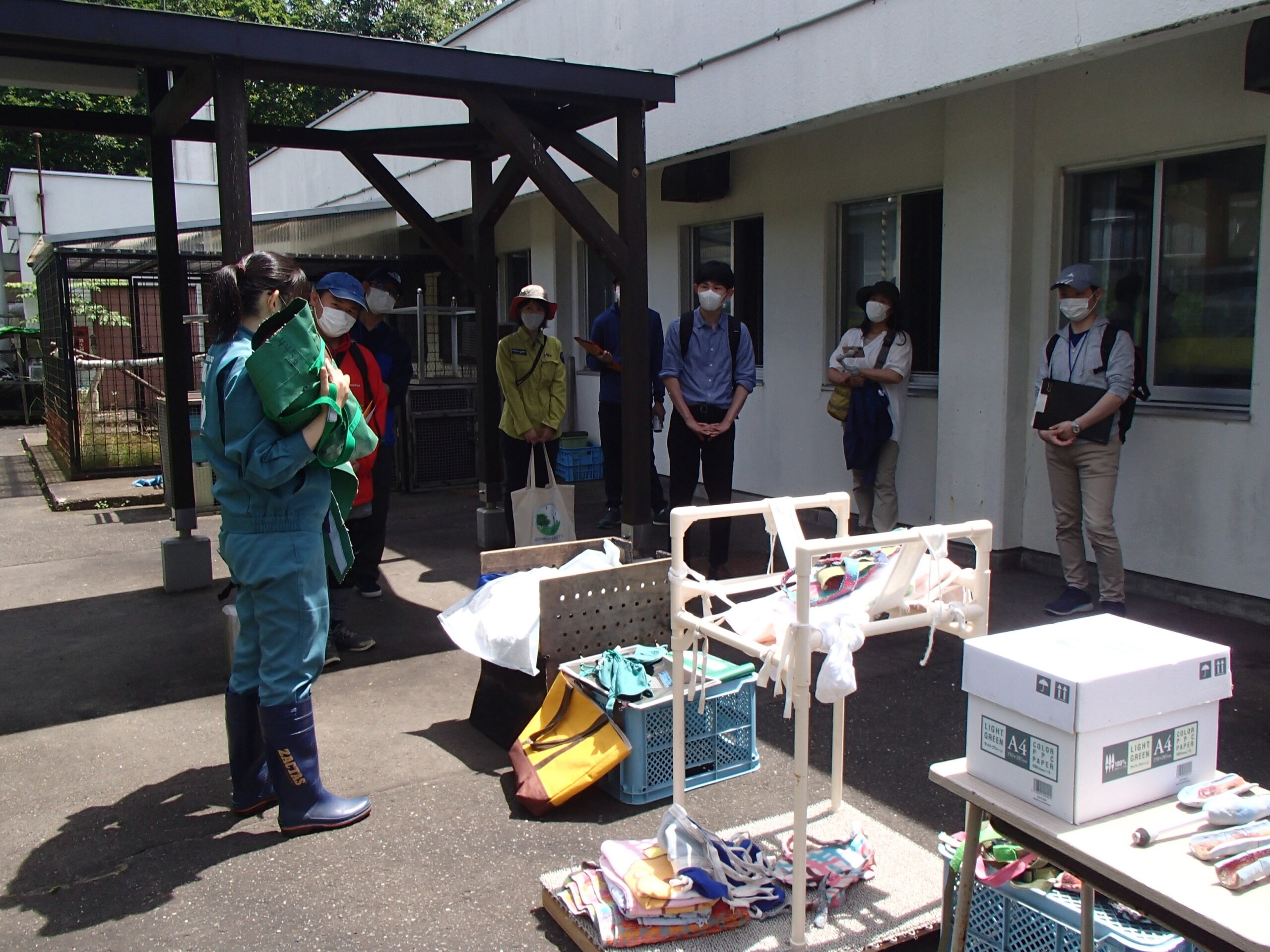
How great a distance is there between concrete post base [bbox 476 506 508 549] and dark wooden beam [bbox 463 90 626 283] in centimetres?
255

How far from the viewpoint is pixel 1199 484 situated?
5.66 m

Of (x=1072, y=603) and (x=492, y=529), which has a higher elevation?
(x=492, y=529)

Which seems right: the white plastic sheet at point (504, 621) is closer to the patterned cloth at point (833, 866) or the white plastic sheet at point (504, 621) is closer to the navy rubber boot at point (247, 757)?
the navy rubber boot at point (247, 757)

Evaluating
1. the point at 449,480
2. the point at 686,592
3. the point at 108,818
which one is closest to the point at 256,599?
the point at 108,818

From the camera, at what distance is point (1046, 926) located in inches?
92.7

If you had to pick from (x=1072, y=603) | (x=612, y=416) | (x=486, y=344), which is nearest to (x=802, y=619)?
(x=1072, y=603)

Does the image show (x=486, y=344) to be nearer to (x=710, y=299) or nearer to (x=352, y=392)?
(x=710, y=299)

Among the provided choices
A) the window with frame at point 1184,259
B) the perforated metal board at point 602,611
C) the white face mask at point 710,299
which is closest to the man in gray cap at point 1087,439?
the window with frame at point 1184,259

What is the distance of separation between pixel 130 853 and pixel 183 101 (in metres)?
3.90

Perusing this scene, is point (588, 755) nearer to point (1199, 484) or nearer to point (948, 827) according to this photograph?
point (948, 827)

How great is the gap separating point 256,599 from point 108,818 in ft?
3.59

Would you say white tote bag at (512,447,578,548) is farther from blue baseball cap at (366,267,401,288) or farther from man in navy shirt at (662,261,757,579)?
blue baseball cap at (366,267,401,288)

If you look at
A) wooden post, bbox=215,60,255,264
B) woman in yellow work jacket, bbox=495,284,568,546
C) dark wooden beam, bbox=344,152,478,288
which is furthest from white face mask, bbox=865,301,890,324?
wooden post, bbox=215,60,255,264

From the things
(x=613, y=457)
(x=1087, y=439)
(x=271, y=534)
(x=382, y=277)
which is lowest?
(x=613, y=457)
